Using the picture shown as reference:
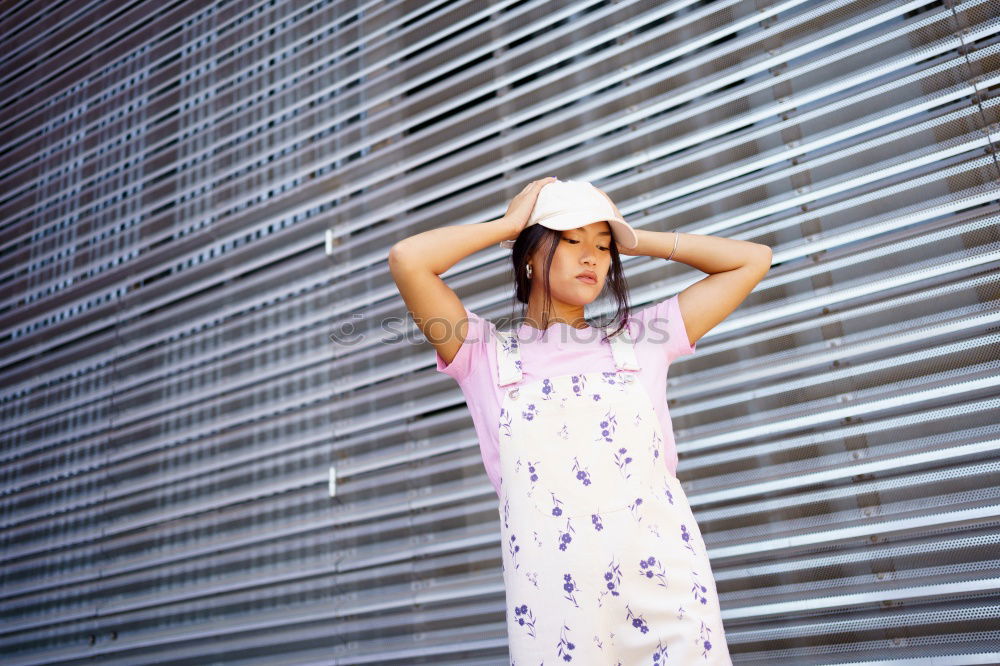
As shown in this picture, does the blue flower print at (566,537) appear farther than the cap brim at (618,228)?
No

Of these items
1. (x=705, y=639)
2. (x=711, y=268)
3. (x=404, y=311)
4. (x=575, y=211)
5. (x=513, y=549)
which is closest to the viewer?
(x=705, y=639)

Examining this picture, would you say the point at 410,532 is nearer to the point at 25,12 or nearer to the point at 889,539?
the point at 889,539

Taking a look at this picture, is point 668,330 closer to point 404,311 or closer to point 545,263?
point 545,263

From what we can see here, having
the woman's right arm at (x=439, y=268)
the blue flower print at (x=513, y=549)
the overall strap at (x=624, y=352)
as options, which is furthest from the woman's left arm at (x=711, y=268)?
the blue flower print at (x=513, y=549)

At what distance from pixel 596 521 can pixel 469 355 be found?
0.37 meters

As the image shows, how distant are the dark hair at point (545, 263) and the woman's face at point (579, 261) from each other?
0.5 inches

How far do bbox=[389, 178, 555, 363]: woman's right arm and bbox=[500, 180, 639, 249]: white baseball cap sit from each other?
4cm

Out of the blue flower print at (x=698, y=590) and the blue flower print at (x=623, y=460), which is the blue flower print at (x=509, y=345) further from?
the blue flower print at (x=698, y=590)

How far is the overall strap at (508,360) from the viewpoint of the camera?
4.88 ft

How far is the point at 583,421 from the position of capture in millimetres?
1415

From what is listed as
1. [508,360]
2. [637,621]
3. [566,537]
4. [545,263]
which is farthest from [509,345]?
[637,621]

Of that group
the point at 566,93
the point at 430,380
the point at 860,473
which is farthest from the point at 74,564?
the point at 860,473

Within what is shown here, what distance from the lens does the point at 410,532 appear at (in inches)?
88.7

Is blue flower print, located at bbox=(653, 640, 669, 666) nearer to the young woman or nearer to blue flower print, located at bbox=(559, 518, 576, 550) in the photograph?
the young woman
